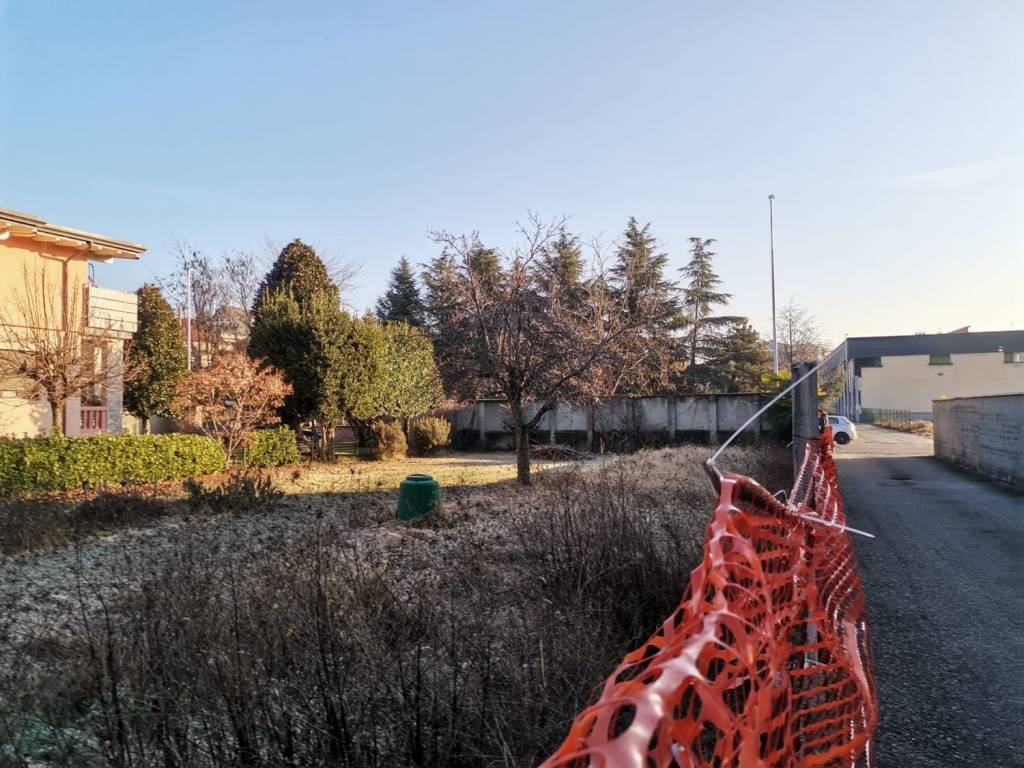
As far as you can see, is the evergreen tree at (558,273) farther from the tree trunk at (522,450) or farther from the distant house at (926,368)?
the distant house at (926,368)

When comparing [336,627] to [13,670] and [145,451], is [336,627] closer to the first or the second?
[13,670]

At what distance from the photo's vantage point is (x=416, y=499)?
8758mm

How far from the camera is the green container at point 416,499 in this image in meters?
8.73

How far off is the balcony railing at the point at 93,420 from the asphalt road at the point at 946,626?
1599 cm

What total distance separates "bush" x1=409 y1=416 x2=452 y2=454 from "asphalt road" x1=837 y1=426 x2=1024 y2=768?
41.8ft

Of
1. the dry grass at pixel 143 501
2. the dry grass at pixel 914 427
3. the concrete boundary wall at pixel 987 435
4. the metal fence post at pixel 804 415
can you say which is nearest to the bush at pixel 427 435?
the dry grass at pixel 143 501

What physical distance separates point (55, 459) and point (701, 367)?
35745 millimetres

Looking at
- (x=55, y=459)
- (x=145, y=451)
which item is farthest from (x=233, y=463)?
(x=55, y=459)

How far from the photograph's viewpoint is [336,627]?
311cm

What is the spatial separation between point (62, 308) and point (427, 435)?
9.72 m

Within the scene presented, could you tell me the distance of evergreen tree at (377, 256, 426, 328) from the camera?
141ft

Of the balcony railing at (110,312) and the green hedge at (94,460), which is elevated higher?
the balcony railing at (110,312)

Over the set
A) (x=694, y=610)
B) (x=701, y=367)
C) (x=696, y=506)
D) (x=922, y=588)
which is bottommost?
(x=922, y=588)

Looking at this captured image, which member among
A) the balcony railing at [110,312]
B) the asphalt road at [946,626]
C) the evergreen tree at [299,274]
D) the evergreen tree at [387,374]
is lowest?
the asphalt road at [946,626]
